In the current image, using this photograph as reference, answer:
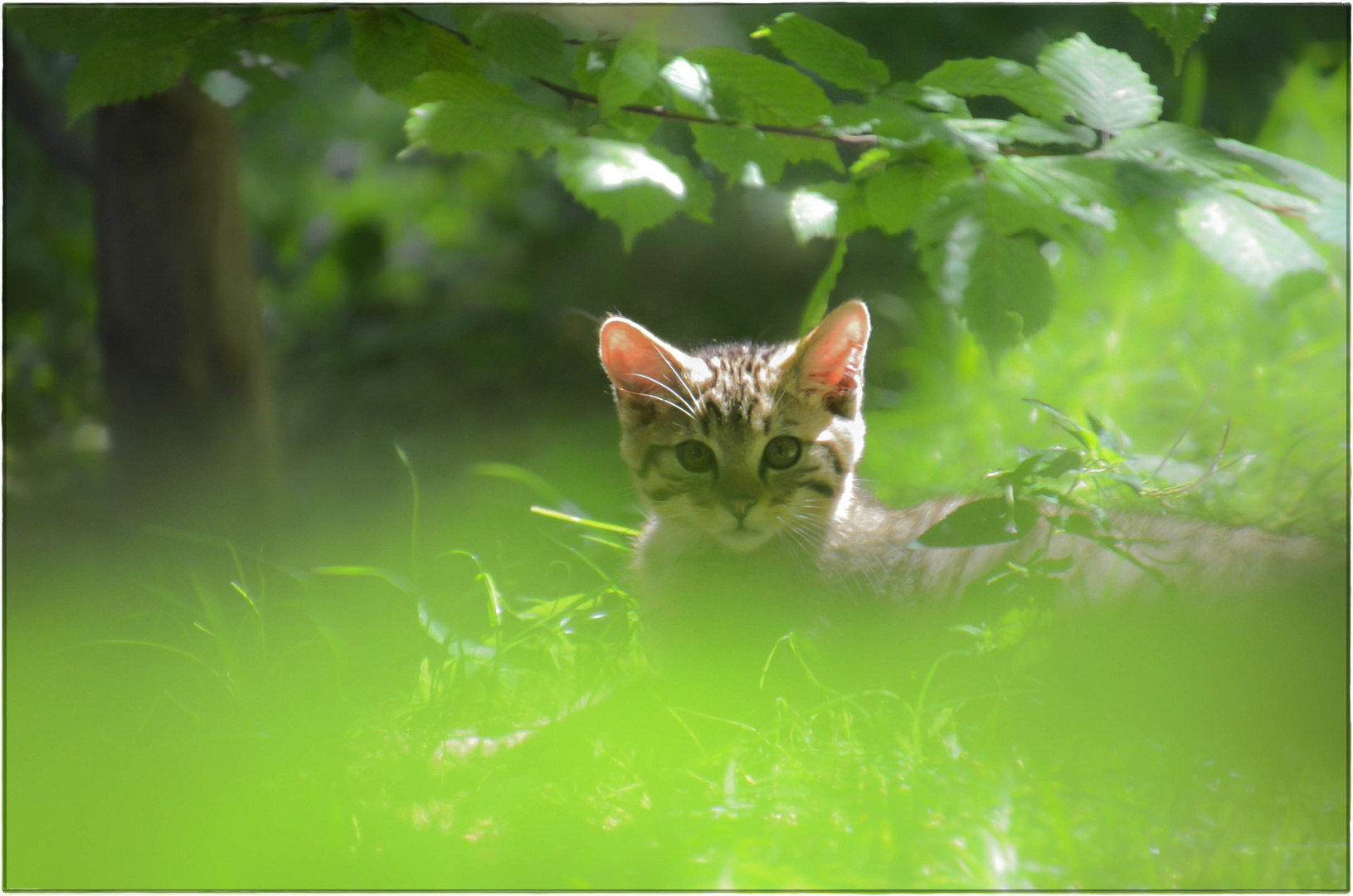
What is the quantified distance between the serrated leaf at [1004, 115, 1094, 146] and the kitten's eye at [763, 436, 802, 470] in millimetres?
564

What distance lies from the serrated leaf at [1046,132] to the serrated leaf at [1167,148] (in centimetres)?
4

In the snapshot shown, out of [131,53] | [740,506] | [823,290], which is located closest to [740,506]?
[740,506]

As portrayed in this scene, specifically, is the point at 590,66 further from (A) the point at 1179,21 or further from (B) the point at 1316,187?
(B) the point at 1316,187

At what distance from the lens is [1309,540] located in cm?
123

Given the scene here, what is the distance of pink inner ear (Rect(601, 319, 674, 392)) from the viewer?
1.43 metres

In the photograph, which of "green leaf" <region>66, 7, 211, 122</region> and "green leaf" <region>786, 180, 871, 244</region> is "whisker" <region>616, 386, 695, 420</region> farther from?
"green leaf" <region>66, 7, 211, 122</region>

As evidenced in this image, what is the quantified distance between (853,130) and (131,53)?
90 centimetres

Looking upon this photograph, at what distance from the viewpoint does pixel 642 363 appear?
1484 mm

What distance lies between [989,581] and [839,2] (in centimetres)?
85

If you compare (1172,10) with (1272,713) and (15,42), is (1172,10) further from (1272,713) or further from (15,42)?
(15,42)

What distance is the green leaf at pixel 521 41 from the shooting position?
109 cm

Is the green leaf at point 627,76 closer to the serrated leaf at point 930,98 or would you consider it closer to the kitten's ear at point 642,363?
the serrated leaf at point 930,98

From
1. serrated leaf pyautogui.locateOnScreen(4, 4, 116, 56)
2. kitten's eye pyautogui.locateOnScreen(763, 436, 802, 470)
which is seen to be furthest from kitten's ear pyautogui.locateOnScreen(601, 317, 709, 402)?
serrated leaf pyautogui.locateOnScreen(4, 4, 116, 56)

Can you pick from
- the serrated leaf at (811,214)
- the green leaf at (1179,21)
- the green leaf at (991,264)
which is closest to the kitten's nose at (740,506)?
the serrated leaf at (811,214)
